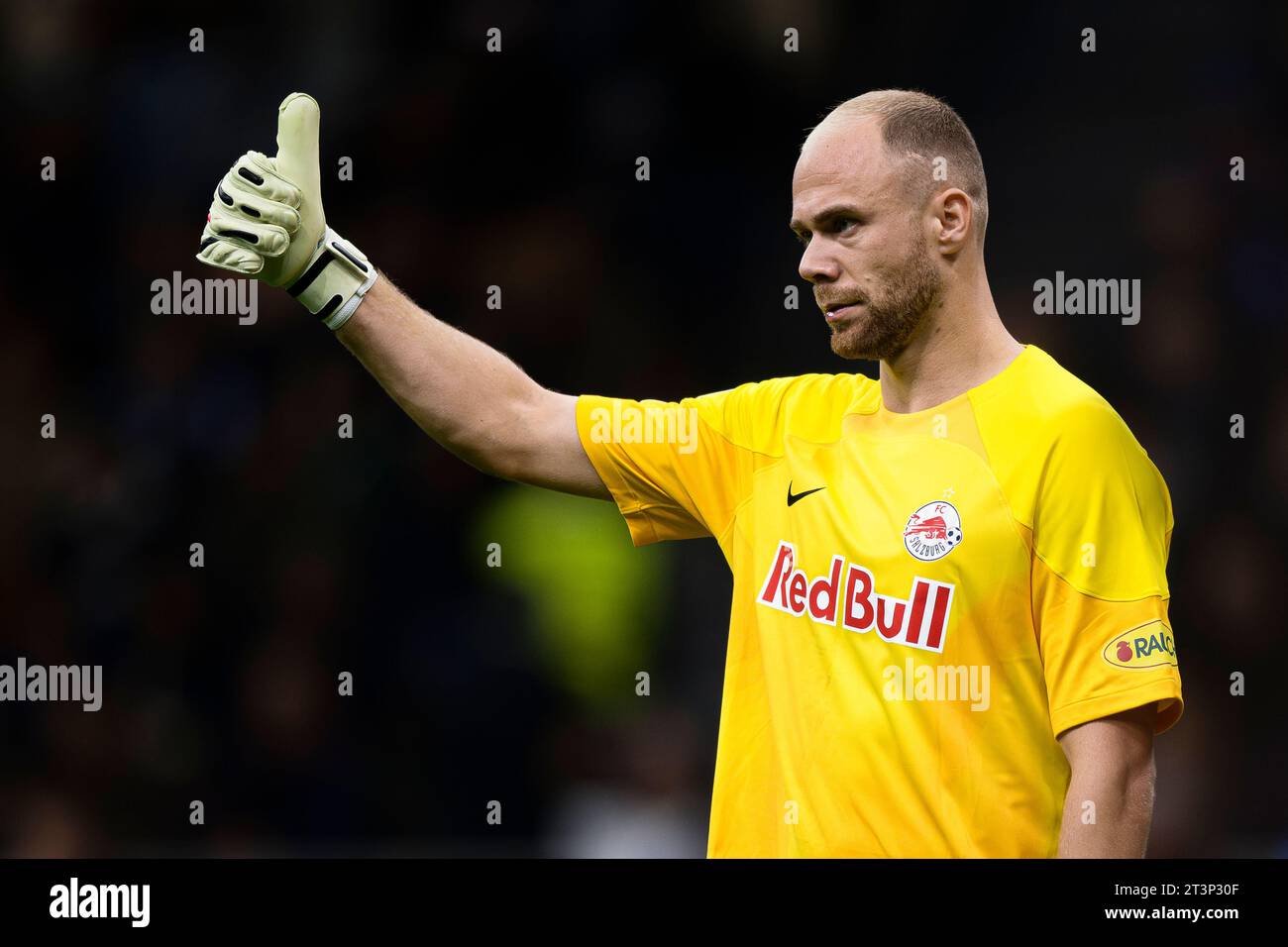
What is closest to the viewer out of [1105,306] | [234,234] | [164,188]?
[234,234]

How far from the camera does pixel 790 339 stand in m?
6.56

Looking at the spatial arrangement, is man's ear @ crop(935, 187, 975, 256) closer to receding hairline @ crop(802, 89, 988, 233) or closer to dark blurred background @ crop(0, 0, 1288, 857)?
receding hairline @ crop(802, 89, 988, 233)

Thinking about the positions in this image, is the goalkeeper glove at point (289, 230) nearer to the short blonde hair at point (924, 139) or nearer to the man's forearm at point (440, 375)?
the man's forearm at point (440, 375)

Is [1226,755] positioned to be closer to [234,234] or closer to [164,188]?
[234,234]

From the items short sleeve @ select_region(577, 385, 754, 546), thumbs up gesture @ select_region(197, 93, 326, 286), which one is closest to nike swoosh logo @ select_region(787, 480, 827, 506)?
short sleeve @ select_region(577, 385, 754, 546)

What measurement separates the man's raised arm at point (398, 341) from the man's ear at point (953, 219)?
3.03 ft

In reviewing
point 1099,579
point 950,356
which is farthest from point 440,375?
point 1099,579

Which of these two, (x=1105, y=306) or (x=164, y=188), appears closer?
(x=1105, y=306)

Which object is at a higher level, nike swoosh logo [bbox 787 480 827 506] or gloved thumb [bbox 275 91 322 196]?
gloved thumb [bbox 275 91 322 196]

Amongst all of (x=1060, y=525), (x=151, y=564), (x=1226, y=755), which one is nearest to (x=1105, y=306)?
(x=1226, y=755)

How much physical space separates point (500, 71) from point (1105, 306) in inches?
115

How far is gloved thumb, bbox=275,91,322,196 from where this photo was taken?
12.1 feet

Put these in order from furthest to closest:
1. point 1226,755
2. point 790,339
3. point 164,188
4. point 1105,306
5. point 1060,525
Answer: point 164,188
point 790,339
point 1226,755
point 1105,306
point 1060,525

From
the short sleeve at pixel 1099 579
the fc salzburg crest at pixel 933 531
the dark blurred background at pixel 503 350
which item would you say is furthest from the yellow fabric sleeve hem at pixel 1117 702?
the dark blurred background at pixel 503 350
